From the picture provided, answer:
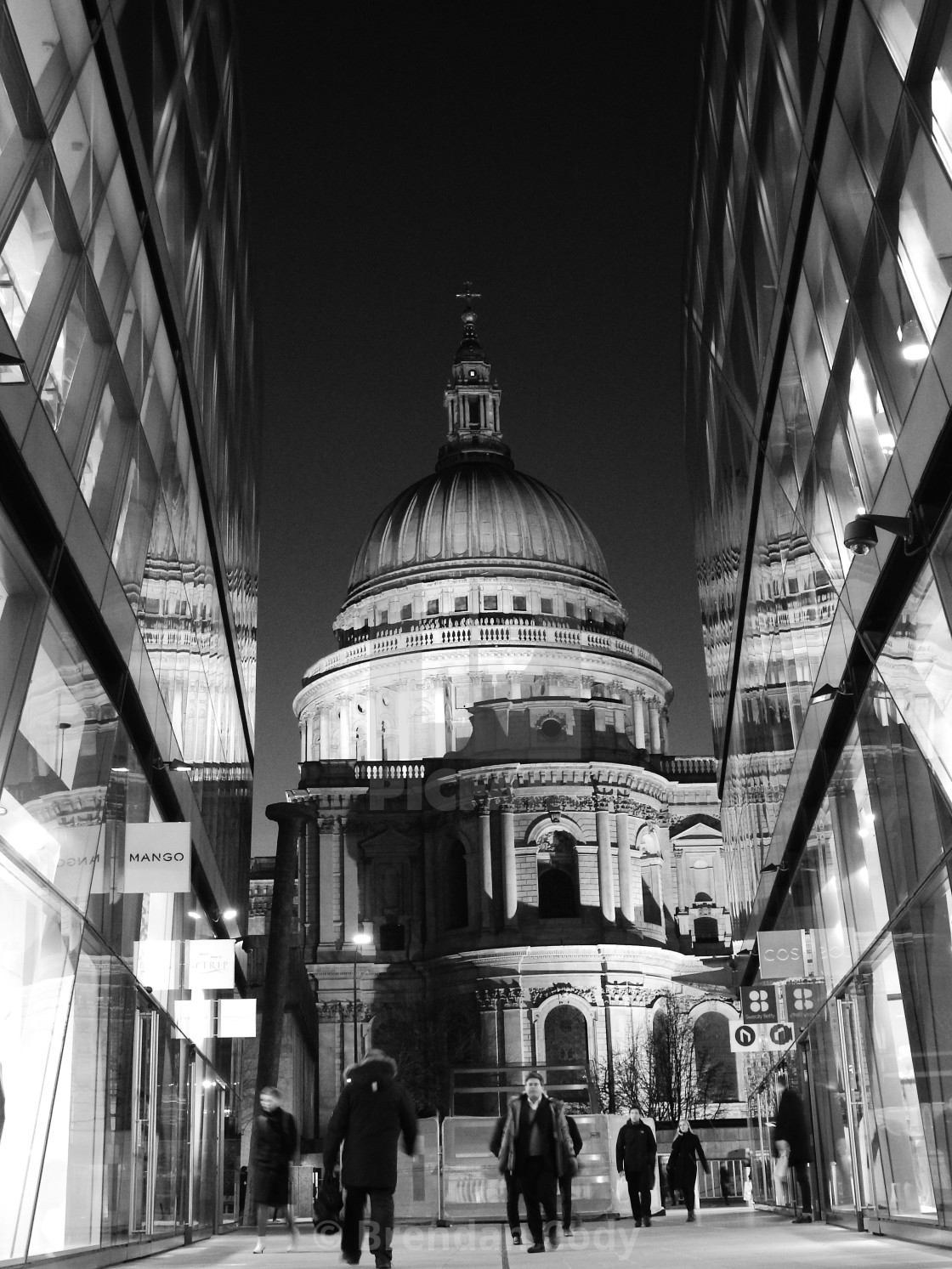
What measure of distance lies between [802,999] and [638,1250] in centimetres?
791

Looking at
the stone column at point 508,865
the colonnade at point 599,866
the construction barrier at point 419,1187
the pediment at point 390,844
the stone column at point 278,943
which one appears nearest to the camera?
the construction barrier at point 419,1187

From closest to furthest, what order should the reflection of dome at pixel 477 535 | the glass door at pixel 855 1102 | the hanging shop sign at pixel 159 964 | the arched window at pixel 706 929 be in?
the glass door at pixel 855 1102 < the hanging shop sign at pixel 159 964 < the arched window at pixel 706 929 < the reflection of dome at pixel 477 535

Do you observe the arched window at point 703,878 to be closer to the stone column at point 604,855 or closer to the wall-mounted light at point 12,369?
the stone column at point 604,855

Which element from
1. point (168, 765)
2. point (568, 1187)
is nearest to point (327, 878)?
point (168, 765)

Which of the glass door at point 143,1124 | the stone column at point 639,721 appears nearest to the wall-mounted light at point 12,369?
the glass door at point 143,1124

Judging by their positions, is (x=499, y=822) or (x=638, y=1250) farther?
(x=499, y=822)

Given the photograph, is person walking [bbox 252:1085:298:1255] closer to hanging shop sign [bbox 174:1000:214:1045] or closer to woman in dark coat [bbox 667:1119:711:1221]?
hanging shop sign [bbox 174:1000:214:1045]

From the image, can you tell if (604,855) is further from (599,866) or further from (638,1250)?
(638,1250)

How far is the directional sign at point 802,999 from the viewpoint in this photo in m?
22.4

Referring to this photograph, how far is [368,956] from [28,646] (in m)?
70.0

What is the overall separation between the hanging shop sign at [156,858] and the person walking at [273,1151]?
3.18 meters

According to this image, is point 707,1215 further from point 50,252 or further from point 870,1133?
point 50,252

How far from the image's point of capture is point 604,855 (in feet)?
261

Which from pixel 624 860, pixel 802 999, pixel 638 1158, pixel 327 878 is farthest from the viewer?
pixel 327 878
